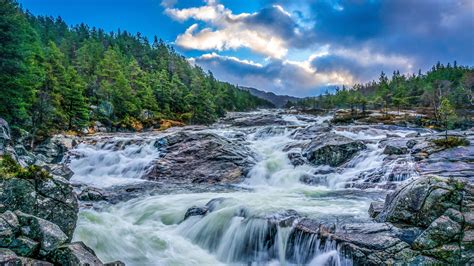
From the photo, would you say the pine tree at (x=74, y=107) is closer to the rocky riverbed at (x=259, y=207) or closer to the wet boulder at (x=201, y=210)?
the rocky riverbed at (x=259, y=207)

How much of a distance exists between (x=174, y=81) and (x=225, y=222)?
64.2 m

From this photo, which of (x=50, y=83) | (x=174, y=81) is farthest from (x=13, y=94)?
(x=174, y=81)

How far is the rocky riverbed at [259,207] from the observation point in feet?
25.4

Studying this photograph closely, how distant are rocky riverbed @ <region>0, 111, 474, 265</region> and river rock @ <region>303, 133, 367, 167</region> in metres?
0.07

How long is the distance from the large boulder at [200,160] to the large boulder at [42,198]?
12.0 m

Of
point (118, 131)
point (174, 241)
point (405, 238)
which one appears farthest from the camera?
point (118, 131)

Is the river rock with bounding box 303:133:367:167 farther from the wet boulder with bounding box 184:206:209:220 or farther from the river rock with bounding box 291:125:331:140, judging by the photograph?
the wet boulder with bounding box 184:206:209:220

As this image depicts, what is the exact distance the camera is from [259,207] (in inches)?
468

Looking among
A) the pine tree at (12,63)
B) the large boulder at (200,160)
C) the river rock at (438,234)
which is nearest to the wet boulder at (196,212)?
the river rock at (438,234)

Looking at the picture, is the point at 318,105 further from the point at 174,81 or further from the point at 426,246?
the point at 426,246

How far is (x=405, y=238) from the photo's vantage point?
8078 millimetres

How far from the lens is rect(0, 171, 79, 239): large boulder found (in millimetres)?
8047

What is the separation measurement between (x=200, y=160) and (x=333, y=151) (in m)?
8.71

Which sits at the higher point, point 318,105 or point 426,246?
point 318,105
